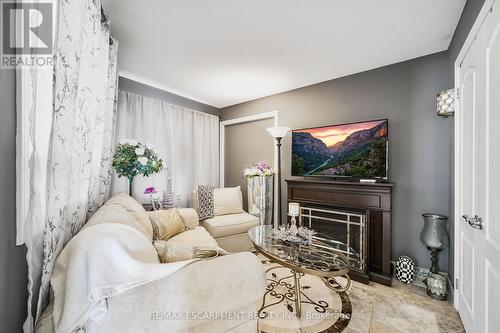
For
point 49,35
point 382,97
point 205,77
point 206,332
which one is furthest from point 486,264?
point 205,77

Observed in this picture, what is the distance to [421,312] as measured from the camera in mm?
1771

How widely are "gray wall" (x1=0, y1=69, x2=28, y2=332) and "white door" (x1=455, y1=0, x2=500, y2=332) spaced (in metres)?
2.21

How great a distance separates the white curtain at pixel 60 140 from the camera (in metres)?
0.83

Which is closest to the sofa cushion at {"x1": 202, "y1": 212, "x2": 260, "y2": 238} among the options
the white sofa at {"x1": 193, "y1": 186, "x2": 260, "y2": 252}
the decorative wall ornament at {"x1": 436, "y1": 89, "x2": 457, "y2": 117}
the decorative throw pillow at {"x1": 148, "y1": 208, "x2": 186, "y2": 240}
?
the white sofa at {"x1": 193, "y1": 186, "x2": 260, "y2": 252}

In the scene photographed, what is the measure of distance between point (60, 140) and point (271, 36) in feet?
6.15

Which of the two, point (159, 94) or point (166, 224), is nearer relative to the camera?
point (166, 224)

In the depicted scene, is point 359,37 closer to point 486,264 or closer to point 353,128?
point 353,128

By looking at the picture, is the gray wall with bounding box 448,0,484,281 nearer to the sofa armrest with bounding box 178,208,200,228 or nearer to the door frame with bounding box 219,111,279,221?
the door frame with bounding box 219,111,279,221

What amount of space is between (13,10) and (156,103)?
2.46 metres

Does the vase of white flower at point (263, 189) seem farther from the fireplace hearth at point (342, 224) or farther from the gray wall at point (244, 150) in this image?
the fireplace hearth at point (342, 224)

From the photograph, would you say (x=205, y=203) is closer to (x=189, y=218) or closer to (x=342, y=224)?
(x=189, y=218)

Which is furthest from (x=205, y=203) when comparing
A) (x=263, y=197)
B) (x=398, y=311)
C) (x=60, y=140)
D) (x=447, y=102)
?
(x=447, y=102)

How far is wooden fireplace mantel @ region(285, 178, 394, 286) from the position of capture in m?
2.28

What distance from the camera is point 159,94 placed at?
3.22m
